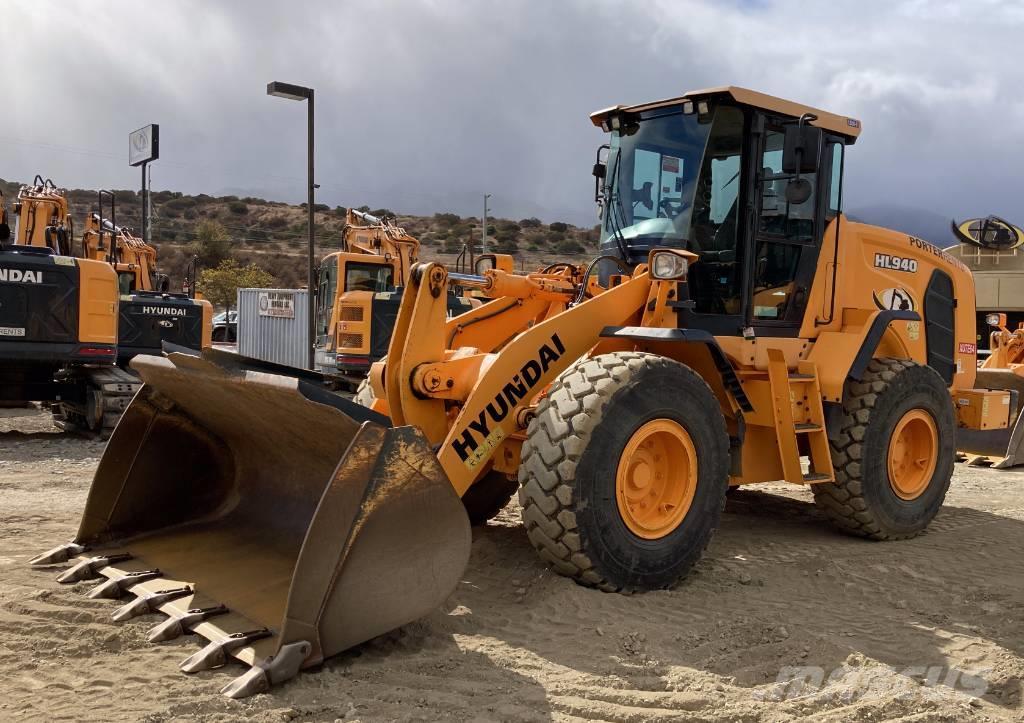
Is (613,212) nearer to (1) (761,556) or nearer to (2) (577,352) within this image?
(2) (577,352)

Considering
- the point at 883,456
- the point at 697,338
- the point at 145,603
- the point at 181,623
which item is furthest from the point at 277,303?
the point at 181,623

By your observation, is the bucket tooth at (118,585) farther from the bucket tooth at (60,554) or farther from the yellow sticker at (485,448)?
the yellow sticker at (485,448)

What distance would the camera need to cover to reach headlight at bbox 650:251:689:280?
17.3ft

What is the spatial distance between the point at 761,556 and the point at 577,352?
1789mm

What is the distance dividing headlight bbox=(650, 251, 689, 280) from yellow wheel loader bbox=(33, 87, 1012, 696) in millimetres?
12

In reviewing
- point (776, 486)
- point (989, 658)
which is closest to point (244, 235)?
point (776, 486)

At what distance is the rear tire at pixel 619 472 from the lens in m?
4.43

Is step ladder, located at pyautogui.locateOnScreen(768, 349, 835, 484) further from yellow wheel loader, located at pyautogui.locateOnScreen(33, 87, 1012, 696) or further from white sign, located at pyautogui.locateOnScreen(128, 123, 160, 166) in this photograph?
white sign, located at pyautogui.locateOnScreen(128, 123, 160, 166)

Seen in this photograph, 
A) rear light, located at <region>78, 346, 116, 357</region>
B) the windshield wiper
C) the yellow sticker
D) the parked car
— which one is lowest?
the parked car

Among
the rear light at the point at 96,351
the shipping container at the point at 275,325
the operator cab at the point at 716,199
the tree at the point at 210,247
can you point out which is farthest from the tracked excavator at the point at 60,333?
the tree at the point at 210,247

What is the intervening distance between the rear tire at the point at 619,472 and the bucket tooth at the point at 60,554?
230cm

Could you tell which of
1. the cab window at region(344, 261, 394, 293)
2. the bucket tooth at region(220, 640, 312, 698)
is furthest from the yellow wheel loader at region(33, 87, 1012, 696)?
the cab window at region(344, 261, 394, 293)

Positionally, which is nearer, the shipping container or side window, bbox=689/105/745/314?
side window, bbox=689/105/745/314

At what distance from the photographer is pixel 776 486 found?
28.2ft
